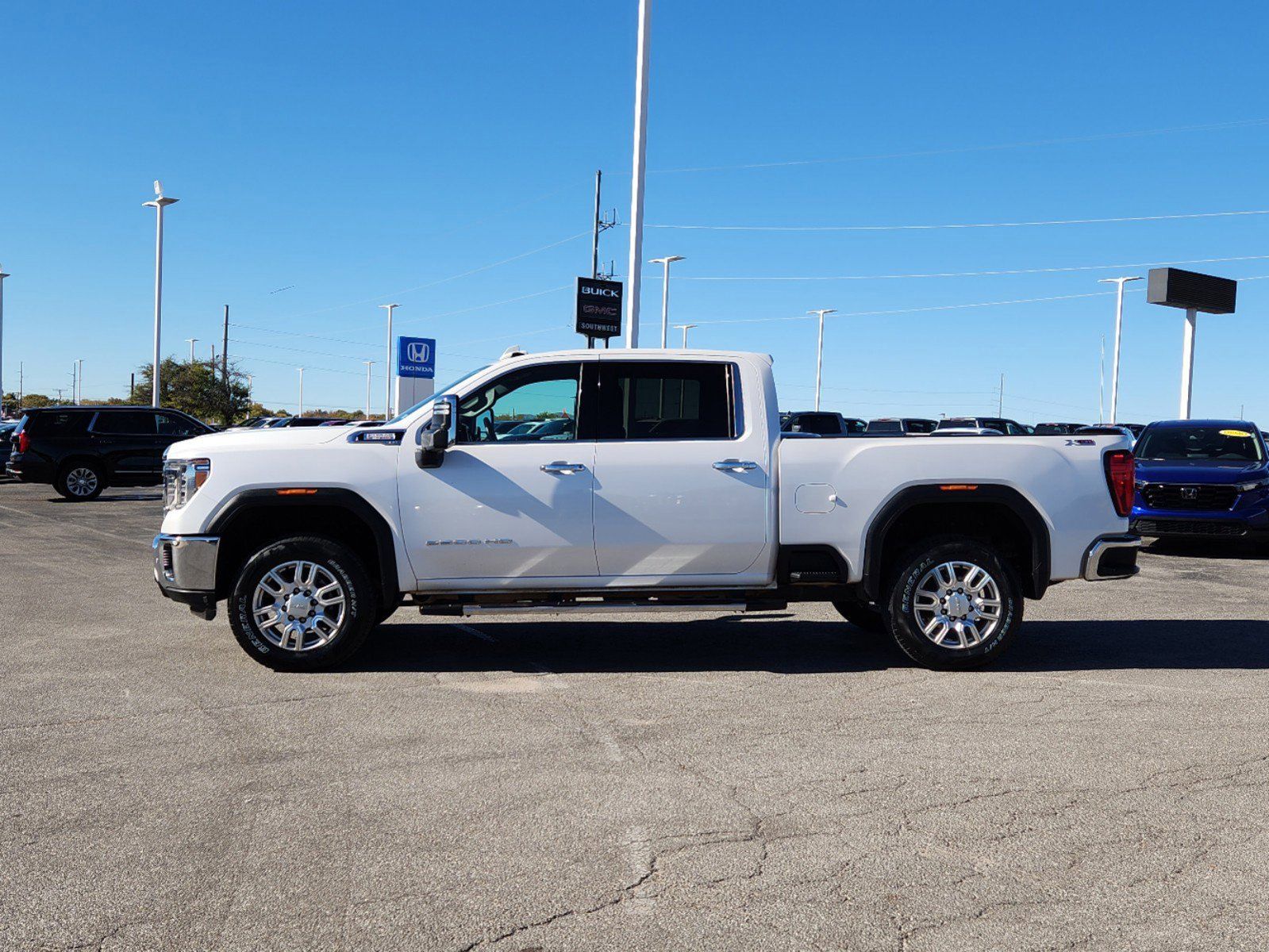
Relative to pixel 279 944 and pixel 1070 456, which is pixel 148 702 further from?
pixel 1070 456

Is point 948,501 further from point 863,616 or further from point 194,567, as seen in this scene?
point 194,567

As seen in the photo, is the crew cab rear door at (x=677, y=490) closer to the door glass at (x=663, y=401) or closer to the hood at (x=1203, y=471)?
the door glass at (x=663, y=401)

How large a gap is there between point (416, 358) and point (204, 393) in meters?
54.8

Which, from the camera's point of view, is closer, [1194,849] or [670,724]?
[1194,849]

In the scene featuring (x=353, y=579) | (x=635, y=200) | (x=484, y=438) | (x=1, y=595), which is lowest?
(x=1, y=595)

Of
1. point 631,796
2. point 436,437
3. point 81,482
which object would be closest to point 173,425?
point 81,482

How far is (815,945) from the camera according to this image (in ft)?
11.4

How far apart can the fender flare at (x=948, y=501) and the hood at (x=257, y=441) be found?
337 centimetres

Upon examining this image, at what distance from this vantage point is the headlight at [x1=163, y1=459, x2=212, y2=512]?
7375mm

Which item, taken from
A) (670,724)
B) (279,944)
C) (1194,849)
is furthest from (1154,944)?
(670,724)

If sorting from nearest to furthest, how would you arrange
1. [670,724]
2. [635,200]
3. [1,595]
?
[670,724] → [1,595] → [635,200]

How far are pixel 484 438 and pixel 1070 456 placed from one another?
3.79m

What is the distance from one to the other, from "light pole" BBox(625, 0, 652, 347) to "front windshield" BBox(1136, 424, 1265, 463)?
25.6 ft

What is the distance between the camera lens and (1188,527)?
14891 mm
